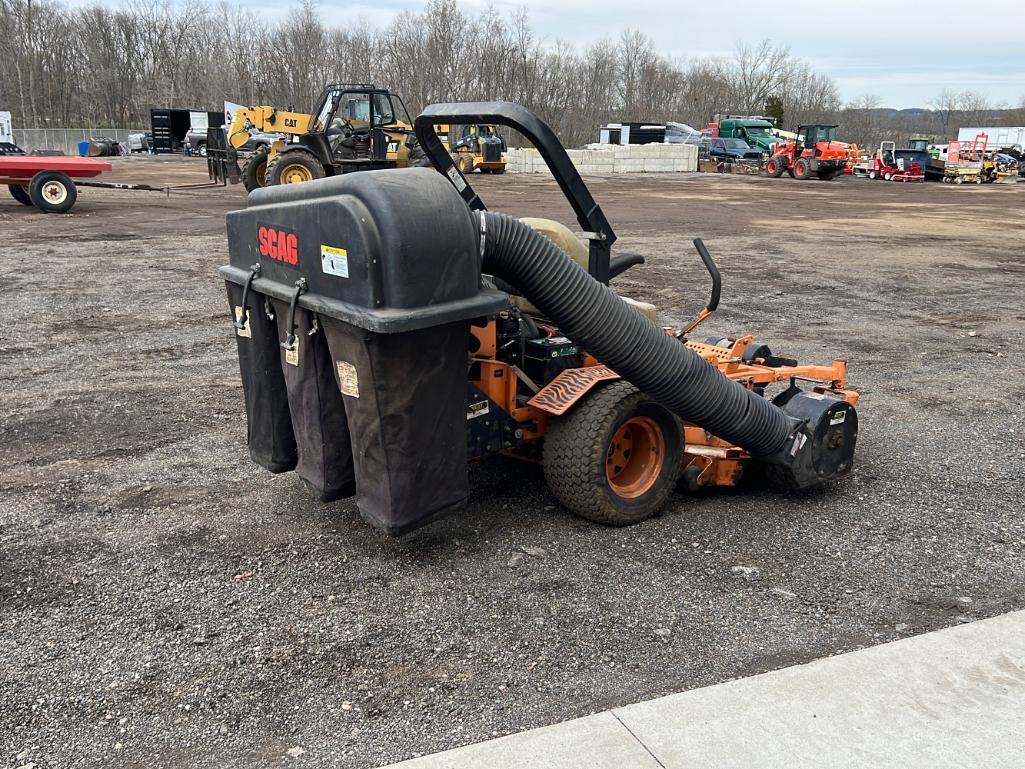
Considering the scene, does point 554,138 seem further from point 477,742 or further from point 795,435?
point 477,742

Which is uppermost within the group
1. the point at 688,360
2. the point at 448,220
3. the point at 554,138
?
the point at 554,138

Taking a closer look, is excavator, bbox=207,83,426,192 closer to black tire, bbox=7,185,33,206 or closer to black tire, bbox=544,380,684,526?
black tire, bbox=7,185,33,206

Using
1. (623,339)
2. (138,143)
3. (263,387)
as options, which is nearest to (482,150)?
(138,143)

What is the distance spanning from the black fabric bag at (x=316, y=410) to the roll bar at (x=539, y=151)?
1.00 metres

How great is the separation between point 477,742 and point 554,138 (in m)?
2.46

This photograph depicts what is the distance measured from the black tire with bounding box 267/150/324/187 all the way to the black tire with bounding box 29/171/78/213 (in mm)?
3768

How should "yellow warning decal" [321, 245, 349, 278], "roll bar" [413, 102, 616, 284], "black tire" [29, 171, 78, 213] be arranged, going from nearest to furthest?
"yellow warning decal" [321, 245, 349, 278] < "roll bar" [413, 102, 616, 284] < "black tire" [29, 171, 78, 213]

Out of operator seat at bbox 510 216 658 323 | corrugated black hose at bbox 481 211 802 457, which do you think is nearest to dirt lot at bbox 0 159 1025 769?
corrugated black hose at bbox 481 211 802 457

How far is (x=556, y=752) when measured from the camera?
253 centimetres

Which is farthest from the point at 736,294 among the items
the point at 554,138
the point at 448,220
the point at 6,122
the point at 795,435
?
the point at 6,122

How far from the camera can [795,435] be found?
427 centimetres

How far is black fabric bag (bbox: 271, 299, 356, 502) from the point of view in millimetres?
3418

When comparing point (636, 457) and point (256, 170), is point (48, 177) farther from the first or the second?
point (636, 457)

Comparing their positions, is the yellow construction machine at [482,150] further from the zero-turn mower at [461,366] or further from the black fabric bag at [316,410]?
the black fabric bag at [316,410]
